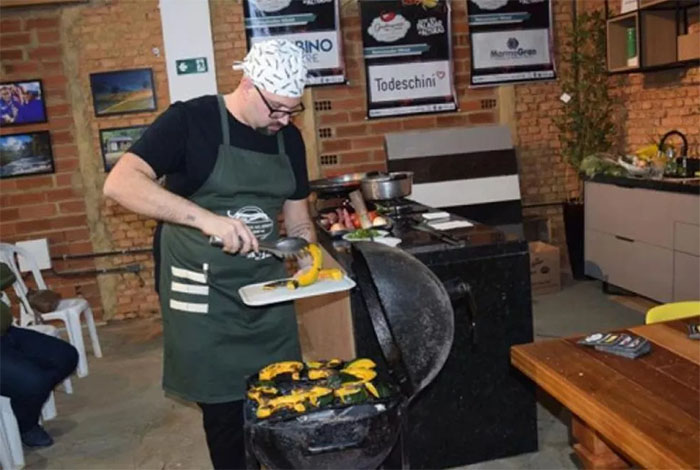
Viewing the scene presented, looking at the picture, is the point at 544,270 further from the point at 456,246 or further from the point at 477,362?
the point at 456,246

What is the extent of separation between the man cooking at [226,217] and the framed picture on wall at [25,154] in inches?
126

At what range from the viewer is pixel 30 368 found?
2.96 m

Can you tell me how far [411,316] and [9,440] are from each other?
2324 mm

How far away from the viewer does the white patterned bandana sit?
1879 mm

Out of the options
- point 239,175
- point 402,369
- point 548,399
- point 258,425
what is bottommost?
point 548,399

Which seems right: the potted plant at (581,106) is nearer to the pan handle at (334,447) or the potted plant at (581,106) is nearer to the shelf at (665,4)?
the shelf at (665,4)

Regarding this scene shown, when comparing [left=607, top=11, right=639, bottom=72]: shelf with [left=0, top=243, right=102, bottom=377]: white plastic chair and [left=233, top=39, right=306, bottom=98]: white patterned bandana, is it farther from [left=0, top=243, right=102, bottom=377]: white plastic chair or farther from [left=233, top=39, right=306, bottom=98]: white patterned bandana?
[left=0, top=243, right=102, bottom=377]: white plastic chair

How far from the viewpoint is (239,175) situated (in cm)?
198

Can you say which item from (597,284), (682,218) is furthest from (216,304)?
(597,284)

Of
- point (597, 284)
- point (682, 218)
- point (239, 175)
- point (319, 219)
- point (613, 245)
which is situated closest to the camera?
point (239, 175)

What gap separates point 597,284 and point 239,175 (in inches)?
150

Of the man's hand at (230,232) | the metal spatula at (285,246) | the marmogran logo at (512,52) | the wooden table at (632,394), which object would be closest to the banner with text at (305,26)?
the marmogran logo at (512,52)

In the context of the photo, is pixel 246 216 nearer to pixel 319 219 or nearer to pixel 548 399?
pixel 319 219

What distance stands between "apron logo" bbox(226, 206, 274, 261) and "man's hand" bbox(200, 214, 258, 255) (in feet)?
0.89
